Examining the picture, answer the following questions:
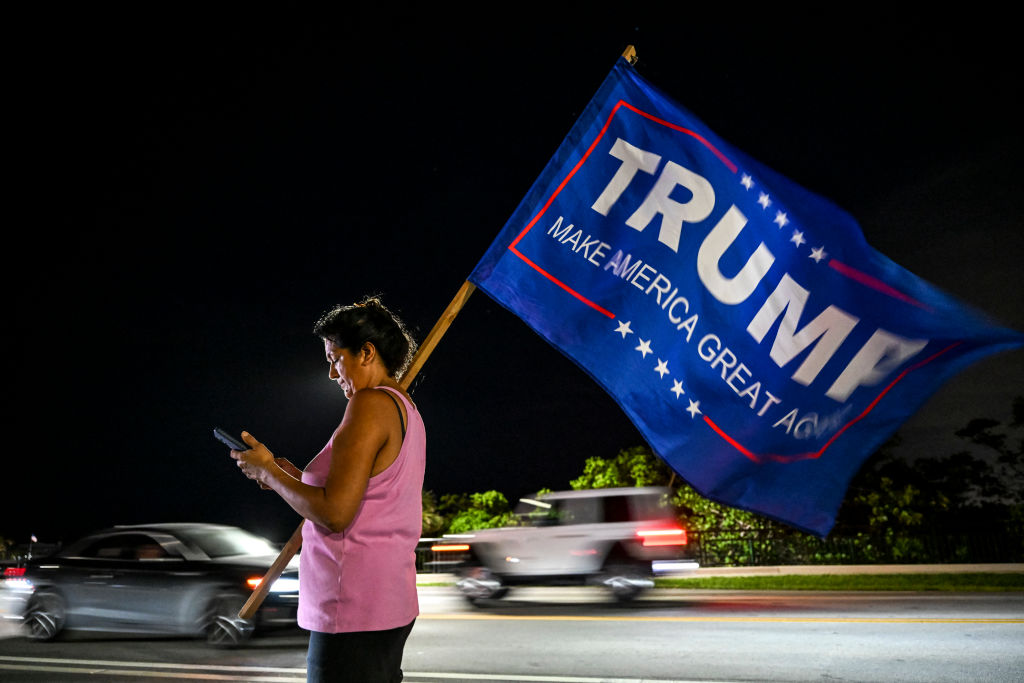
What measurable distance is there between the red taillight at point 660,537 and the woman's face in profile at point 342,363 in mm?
11954

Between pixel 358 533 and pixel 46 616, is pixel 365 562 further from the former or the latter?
pixel 46 616

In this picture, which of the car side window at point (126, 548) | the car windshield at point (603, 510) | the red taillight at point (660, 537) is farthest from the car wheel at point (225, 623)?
the red taillight at point (660, 537)

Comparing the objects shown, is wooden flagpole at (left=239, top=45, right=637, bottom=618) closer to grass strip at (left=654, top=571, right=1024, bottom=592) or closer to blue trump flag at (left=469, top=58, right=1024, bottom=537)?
blue trump flag at (left=469, top=58, right=1024, bottom=537)

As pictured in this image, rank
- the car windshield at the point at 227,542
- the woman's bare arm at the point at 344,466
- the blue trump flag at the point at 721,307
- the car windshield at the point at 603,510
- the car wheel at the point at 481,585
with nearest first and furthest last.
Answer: the woman's bare arm at the point at 344,466, the blue trump flag at the point at 721,307, the car windshield at the point at 227,542, the car windshield at the point at 603,510, the car wheel at the point at 481,585

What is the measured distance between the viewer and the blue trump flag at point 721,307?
375 cm

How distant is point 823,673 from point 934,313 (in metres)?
4.99

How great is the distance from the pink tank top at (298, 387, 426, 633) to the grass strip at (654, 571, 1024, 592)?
16330mm

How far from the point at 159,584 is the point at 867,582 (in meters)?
13.9

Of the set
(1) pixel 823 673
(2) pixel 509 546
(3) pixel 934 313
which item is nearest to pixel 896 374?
(3) pixel 934 313

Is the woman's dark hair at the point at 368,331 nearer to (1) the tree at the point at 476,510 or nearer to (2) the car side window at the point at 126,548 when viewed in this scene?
(2) the car side window at the point at 126,548

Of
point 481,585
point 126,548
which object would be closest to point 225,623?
point 126,548

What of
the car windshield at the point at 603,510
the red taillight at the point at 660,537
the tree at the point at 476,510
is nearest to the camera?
the red taillight at the point at 660,537

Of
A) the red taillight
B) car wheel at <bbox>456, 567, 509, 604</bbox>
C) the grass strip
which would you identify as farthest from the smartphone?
the grass strip

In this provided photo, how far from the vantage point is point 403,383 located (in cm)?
302
